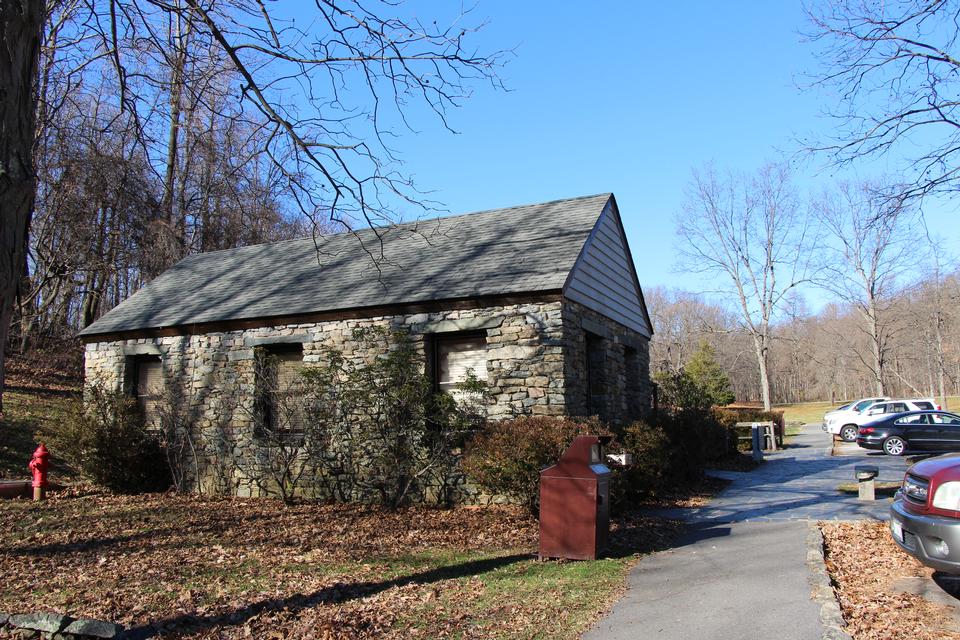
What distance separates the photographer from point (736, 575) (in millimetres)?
6461

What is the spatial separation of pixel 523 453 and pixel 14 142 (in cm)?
668

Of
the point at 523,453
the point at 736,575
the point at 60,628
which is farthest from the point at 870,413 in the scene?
the point at 60,628

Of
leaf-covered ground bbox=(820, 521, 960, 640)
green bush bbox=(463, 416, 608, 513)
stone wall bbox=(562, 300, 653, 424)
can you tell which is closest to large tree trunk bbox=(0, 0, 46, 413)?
green bush bbox=(463, 416, 608, 513)

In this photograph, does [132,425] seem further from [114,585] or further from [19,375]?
[19,375]

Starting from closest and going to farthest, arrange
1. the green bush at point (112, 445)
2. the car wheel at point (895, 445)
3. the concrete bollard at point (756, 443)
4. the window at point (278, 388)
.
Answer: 1. the window at point (278, 388)
2. the green bush at point (112, 445)
3. the concrete bollard at point (756, 443)
4. the car wheel at point (895, 445)

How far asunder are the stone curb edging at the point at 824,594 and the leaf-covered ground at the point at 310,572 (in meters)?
1.69

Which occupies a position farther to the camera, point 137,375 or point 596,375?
point 137,375

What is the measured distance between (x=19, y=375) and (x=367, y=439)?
58.4ft

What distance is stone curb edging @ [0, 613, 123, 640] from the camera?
486 centimetres

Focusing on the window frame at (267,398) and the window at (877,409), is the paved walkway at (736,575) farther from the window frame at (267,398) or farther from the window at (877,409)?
the window at (877,409)

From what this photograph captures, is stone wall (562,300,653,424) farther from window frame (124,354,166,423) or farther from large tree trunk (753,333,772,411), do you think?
large tree trunk (753,333,772,411)

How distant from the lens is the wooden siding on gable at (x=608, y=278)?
12.0 m

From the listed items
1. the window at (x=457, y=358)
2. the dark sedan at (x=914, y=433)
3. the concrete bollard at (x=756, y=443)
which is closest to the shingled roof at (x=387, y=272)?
the window at (x=457, y=358)

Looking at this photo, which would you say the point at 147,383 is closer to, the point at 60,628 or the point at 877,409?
the point at 60,628
